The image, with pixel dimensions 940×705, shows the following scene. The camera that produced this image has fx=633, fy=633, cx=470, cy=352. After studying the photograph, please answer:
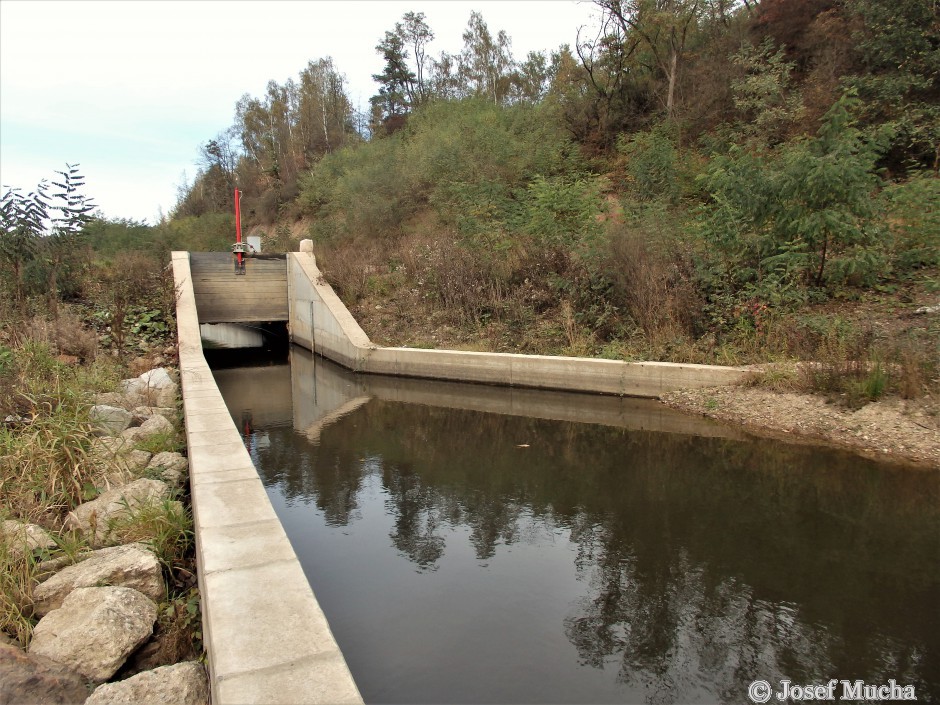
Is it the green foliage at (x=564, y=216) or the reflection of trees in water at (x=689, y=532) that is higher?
the green foliage at (x=564, y=216)

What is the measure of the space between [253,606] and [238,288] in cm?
1533

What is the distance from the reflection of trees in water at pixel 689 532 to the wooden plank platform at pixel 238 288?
9.19m

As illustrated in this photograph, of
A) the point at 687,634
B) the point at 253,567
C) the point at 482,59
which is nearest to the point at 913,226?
the point at 687,634

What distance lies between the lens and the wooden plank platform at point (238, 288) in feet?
54.6

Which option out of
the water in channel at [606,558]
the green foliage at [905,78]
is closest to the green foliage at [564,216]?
the water in channel at [606,558]

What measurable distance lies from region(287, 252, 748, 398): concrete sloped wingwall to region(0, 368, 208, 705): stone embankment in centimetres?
674

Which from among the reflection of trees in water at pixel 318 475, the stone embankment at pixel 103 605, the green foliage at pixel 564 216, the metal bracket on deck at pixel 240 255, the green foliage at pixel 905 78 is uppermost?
the green foliage at pixel 905 78

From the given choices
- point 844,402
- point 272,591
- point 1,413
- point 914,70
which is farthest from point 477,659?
point 914,70

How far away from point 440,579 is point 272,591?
6.32ft

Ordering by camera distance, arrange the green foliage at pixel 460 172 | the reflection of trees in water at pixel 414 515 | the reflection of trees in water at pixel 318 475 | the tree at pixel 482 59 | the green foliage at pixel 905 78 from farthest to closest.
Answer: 1. the tree at pixel 482 59
2. the green foliage at pixel 460 172
3. the green foliage at pixel 905 78
4. the reflection of trees in water at pixel 318 475
5. the reflection of trees in water at pixel 414 515

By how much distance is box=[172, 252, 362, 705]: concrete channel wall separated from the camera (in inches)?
99.3

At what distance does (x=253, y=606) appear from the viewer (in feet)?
10.0

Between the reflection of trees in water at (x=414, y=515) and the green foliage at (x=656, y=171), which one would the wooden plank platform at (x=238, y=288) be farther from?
the reflection of trees in water at (x=414, y=515)

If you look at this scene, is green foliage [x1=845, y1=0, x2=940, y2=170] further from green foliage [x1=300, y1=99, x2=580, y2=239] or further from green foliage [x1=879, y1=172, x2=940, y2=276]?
green foliage [x1=300, y1=99, x2=580, y2=239]
